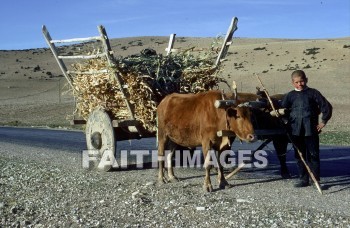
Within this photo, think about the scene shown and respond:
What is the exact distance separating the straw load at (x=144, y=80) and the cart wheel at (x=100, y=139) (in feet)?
0.74

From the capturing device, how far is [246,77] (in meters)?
67.8

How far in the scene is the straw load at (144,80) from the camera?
36.0 feet

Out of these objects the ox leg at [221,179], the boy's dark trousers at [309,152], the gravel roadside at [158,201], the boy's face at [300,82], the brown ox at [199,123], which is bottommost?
the gravel roadside at [158,201]

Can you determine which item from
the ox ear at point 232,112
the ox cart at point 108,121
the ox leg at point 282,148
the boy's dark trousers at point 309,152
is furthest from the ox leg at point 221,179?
the ox cart at point 108,121

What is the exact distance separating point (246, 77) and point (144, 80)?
2273 inches

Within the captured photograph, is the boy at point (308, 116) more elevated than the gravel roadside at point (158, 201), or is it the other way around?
the boy at point (308, 116)

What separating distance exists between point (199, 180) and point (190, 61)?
2.51m

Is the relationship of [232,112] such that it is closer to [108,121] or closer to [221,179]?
[221,179]

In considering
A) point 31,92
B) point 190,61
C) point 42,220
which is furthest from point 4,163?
point 31,92

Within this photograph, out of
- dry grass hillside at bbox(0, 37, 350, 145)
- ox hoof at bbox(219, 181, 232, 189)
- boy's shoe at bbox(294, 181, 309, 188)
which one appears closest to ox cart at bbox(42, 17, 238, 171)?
ox hoof at bbox(219, 181, 232, 189)

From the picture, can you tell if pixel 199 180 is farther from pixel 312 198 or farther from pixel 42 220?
pixel 42 220

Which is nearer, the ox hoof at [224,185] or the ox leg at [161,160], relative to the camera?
the ox hoof at [224,185]

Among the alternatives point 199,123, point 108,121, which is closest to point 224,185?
point 199,123

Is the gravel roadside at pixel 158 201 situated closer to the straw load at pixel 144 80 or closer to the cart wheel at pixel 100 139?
the cart wheel at pixel 100 139
